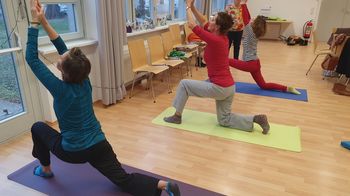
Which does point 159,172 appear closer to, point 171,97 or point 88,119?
point 88,119

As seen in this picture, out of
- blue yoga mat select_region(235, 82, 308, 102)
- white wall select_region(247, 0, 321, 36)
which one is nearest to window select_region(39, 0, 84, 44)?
blue yoga mat select_region(235, 82, 308, 102)

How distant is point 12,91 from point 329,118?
3.50 meters

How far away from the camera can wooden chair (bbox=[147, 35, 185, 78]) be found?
407cm

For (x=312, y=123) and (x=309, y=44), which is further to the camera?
(x=309, y=44)

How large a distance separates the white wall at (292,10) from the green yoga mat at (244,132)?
6.62 meters

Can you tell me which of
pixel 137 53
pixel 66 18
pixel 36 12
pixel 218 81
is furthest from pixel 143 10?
pixel 36 12

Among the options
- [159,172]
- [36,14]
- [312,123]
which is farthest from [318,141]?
[36,14]

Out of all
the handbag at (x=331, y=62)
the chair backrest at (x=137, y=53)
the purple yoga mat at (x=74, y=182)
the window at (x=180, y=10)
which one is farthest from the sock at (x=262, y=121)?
the window at (x=180, y=10)

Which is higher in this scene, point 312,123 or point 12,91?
point 12,91

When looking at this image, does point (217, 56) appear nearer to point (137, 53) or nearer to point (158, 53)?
point (137, 53)

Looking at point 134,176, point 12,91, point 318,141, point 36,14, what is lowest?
point 318,141

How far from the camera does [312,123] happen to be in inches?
125

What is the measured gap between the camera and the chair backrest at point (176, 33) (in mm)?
4980

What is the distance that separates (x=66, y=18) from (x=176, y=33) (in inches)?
89.0
